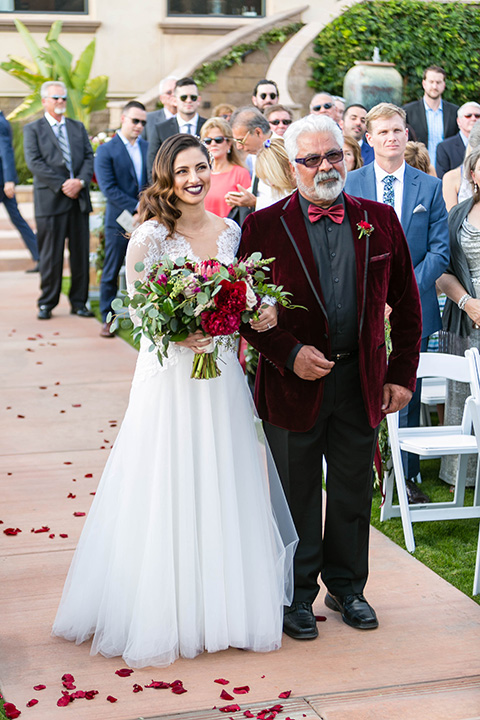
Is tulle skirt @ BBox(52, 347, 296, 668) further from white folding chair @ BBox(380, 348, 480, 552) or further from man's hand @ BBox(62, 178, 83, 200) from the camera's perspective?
man's hand @ BBox(62, 178, 83, 200)

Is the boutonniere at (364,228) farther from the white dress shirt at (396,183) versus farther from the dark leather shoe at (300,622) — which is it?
the white dress shirt at (396,183)

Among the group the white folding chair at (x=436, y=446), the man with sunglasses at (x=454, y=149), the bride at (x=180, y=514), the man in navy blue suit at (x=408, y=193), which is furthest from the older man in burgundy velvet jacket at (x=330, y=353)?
the man with sunglasses at (x=454, y=149)

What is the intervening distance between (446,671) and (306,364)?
4.69 feet

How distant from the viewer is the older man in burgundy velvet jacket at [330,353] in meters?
4.18

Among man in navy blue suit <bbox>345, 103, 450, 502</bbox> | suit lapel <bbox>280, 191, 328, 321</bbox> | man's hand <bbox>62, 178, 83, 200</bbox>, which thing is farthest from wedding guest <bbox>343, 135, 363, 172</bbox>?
man's hand <bbox>62, 178, 83, 200</bbox>

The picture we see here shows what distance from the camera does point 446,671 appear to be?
4113 mm

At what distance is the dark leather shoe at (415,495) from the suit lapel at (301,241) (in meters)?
2.34

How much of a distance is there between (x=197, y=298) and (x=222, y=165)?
4.53 metres

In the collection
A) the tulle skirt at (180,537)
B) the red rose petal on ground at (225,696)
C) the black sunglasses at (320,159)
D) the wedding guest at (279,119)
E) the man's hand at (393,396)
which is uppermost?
the wedding guest at (279,119)

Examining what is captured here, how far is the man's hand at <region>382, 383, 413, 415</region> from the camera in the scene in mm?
4453

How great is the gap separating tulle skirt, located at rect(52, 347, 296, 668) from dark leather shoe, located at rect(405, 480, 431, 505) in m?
1.97

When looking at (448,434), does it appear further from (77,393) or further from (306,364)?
(77,393)

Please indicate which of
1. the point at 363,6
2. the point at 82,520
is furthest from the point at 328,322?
the point at 363,6

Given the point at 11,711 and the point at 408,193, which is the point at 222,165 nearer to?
the point at 408,193
